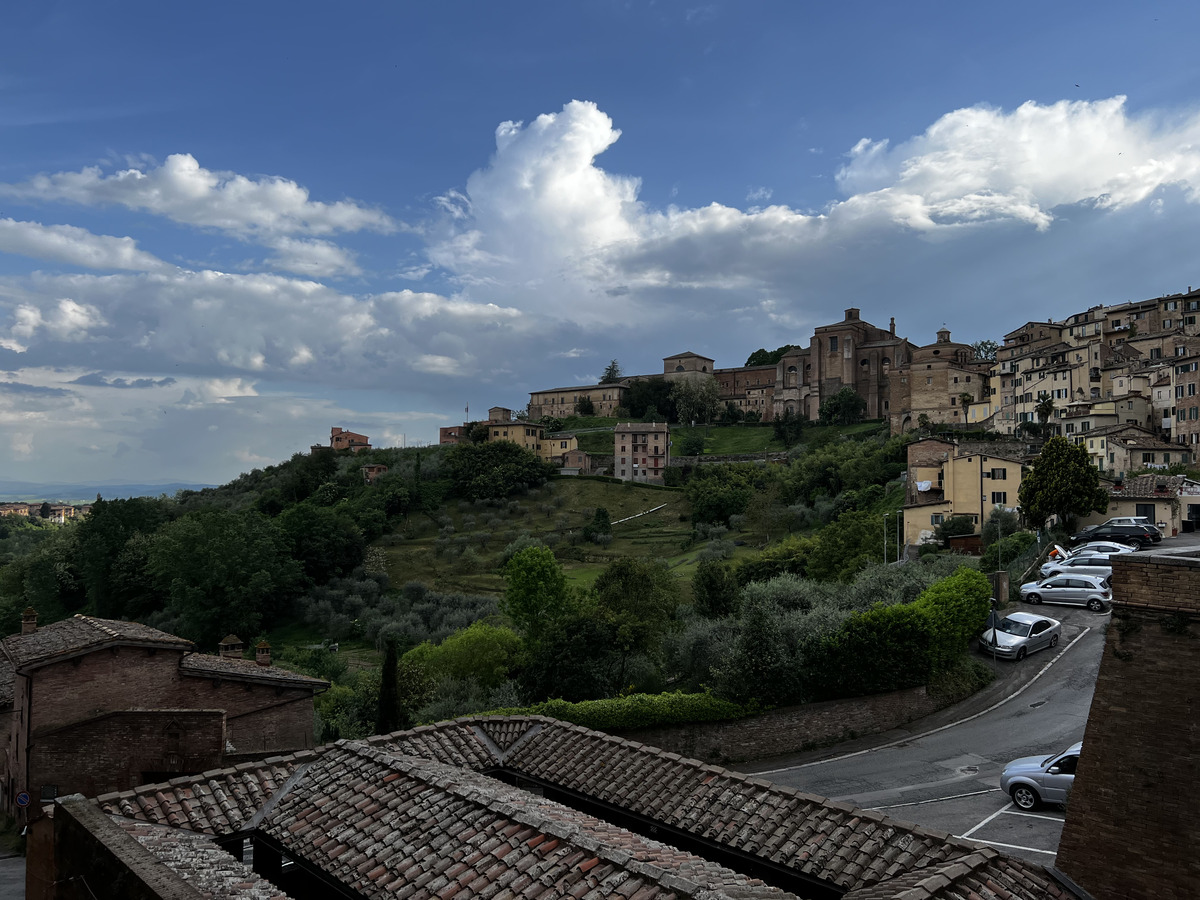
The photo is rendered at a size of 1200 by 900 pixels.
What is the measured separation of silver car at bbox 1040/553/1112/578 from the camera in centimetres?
2827

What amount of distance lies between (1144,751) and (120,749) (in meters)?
17.3

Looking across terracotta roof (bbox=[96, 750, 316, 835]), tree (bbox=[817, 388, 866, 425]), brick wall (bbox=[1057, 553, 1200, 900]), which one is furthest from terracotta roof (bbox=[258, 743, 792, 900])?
tree (bbox=[817, 388, 866, 425])

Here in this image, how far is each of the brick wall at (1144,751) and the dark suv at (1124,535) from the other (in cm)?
3102

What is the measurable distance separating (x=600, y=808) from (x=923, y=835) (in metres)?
4.06

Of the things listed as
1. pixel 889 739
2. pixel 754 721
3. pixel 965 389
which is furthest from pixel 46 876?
pixel 965 389

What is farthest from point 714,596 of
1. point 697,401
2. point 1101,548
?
point 697,401

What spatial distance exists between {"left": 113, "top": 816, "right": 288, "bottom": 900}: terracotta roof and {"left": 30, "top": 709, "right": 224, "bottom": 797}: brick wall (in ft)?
23.1

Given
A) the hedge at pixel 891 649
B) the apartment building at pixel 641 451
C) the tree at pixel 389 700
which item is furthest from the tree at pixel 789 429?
the tree at pixel 389 700

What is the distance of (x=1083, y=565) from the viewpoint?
29109 mm

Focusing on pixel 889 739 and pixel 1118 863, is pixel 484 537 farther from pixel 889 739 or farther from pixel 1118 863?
pixel 1118 863

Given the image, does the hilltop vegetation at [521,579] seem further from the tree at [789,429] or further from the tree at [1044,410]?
Answer: the tree at [1044,410]

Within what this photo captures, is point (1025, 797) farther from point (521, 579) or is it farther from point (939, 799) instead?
point (521, 579)

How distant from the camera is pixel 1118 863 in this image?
692 cm

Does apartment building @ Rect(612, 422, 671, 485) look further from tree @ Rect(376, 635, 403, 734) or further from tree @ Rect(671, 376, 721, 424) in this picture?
tree @ Rect(376, 635, 403, 734)
